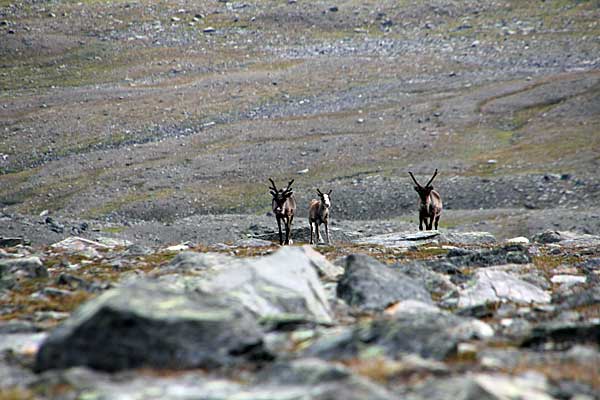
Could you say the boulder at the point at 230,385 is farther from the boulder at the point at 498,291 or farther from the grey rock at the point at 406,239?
the grey rock at the point at 406,239

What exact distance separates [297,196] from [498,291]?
36.8 meters

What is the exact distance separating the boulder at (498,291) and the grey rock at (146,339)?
666cm

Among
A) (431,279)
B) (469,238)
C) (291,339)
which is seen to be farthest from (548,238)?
(291,339)

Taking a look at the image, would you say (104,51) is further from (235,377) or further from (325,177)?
(235,377)

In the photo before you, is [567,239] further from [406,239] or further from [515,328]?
[515,328]

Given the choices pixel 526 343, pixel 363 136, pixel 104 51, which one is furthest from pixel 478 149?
pixel 104 51

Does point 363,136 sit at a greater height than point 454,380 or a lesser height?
greater

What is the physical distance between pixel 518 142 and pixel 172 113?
35437 millimetres

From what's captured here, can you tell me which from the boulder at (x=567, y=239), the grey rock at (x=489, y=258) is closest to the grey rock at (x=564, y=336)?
the grey rock at (x=489, y=258)

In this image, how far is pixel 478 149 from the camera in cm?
6244

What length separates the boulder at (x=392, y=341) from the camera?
9.53m

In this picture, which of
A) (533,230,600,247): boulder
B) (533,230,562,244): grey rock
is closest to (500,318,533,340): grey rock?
(533,230,600,247): boulder

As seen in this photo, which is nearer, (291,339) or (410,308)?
(291,339)

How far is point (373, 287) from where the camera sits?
1402cm
